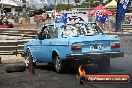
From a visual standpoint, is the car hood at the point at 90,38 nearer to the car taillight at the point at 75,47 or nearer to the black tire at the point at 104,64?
the car taillight at the point at 75,47

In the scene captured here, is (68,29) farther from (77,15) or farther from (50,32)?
(77,15)

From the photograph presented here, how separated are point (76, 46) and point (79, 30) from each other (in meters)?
1.15

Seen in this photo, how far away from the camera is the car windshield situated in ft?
42.2

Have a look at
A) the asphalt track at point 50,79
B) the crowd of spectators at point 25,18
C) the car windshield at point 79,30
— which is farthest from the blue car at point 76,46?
the crowd of spectators at point 25,18

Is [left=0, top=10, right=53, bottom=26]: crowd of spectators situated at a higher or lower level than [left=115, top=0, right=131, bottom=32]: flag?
lower

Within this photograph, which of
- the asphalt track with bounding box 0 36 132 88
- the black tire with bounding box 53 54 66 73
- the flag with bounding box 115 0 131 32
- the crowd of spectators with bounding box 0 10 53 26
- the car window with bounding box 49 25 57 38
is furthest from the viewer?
the crowd of spectators with bounding box 0 10 53 26

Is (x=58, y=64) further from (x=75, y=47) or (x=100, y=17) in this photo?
(x=100, y=17)

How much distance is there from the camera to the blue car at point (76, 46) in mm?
12000

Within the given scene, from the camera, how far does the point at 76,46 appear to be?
11984mm

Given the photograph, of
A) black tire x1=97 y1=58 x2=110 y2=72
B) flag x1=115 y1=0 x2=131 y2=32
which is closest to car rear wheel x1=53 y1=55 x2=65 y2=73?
black tire x1=97 y1=58 x2=110 y2=72

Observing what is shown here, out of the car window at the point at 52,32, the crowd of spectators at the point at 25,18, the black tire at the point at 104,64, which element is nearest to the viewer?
the black tire at the point at 104,64

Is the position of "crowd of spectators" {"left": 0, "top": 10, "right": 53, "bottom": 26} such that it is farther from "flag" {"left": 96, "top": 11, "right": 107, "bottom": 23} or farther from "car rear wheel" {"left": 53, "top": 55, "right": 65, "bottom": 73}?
"car rear wheel" {"left": 53, "top": 55, "right": 65, "bottom": 73}

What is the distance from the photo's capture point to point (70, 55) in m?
12.0

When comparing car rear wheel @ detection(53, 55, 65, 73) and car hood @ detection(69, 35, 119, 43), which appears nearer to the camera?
car hood @ detection(69, 35, 119, 43)
